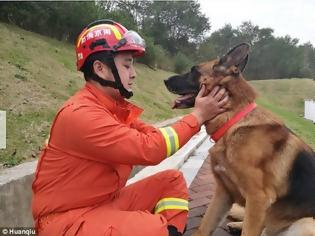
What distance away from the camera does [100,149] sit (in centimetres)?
275

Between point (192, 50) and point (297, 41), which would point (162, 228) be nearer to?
point (192, 50)

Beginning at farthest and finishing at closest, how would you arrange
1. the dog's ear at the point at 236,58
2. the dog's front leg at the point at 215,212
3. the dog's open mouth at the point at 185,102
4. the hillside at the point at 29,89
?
1. the hillside at the point at 29,89
2. the dog's front leg at the point at 215,212
3. the dog's open mouth at the point at 185,102
4. the dog's ear at the point at 236,58

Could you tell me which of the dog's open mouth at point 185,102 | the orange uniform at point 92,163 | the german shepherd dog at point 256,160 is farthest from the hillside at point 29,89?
the german shepherd dog at point 256,160

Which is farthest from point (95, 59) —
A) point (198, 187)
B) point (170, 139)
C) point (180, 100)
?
point (198, 187)

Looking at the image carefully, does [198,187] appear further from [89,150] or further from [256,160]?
[89,150]

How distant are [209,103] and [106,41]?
0.89 meters

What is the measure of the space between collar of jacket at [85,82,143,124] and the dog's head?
46 centimetres

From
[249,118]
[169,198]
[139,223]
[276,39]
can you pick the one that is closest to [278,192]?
[249,118]

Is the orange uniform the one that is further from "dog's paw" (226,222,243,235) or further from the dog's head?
"dog's paw" (226,222,243,235)

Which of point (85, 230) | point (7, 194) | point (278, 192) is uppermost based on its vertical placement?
point (278, 192)

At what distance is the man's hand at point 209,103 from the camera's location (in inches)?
126

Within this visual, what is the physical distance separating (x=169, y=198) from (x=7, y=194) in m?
1.25

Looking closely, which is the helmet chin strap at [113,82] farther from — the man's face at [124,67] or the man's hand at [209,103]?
the man's hand at [209,103]

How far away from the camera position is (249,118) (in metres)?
3.46
